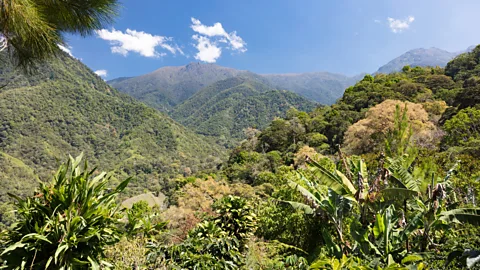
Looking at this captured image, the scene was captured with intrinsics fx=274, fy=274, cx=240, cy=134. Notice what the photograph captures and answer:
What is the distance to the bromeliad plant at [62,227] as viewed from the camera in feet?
8.68

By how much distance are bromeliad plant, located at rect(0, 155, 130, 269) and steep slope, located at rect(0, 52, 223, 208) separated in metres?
53.7

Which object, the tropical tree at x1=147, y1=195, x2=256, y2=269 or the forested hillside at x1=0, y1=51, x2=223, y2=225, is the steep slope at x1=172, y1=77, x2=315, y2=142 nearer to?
the forested hillside at x1=0, y1=51, x2=223, y2=225

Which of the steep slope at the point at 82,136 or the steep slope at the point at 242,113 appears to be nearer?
the steep slope at the point at 82,136

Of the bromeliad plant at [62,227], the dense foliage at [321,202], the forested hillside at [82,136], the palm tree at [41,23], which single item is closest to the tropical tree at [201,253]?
the dense foliage at [321,202]

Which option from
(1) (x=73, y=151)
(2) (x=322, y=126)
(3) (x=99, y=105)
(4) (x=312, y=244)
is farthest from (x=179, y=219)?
(3) (x=99, y=105)

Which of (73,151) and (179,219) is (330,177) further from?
(73,151)

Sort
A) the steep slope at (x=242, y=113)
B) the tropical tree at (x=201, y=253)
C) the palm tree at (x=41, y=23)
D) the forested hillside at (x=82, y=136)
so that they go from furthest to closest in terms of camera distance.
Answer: the steep slope at (x=242, y=113)
the forested hillside at (x=82, y=136)
the tropical tree at (x=201, y=253)
the palm tree at (x=41, y=23)

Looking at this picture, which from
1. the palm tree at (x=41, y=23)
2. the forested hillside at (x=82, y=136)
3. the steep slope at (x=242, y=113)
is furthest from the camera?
the steep slope at (x=242, y=113)

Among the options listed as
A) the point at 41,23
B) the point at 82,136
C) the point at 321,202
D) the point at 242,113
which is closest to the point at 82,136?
the point at 82,136

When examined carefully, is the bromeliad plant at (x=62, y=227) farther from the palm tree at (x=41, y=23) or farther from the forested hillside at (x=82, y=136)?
the forested hillside at (x=82, y=136)

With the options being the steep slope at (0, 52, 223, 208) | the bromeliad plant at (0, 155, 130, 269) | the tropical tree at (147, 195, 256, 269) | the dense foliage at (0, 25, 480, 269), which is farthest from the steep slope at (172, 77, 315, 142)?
the bromeliad plant at (0, 155, 130, 269)

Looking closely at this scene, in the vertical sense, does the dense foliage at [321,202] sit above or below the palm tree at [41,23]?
below

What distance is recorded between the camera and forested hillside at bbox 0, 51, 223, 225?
6519 cm

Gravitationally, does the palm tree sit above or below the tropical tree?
above
